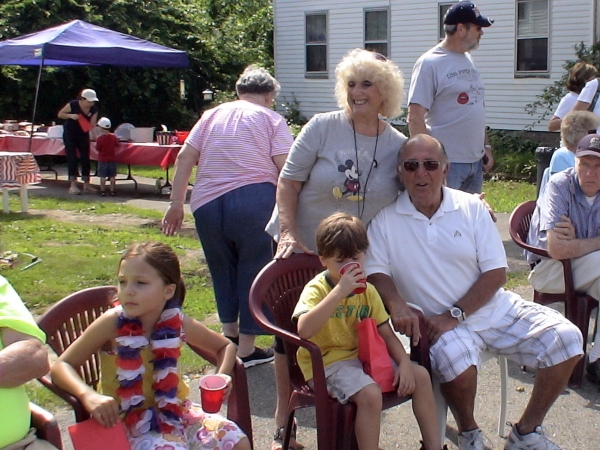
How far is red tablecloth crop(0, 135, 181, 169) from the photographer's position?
1223cm

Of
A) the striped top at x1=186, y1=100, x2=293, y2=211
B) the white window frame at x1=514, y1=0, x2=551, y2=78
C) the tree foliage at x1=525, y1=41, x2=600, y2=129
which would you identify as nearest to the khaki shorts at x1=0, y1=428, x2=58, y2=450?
the striped top at x1=186, y1=100, x2=293, y2=211

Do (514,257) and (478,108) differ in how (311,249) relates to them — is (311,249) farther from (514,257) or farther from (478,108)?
(514,257)

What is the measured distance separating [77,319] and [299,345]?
0.86 meters

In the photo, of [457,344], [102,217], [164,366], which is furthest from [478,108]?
[102,217]

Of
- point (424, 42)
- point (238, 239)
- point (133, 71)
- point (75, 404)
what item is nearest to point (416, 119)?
point (238, 239)

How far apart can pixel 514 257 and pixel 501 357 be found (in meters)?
4.02

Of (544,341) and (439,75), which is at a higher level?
(439,75)

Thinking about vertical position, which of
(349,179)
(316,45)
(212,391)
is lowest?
(212,391)

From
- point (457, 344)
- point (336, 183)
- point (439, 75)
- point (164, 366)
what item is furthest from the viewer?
point (439, 75)

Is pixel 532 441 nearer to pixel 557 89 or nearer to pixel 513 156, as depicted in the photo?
pixel 513 156

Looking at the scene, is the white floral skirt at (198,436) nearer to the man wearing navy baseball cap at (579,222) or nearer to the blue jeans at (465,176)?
the man wearing navy baseball cap at (579,222)

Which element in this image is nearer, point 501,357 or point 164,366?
point 164,366

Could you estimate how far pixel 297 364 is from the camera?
3.45 meters

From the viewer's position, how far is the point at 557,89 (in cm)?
1508
